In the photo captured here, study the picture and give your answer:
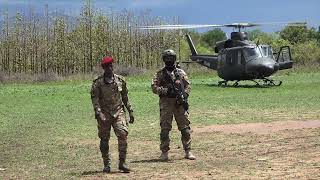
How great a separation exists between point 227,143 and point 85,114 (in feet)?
30.4

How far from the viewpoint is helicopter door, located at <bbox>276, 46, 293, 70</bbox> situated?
117 feet

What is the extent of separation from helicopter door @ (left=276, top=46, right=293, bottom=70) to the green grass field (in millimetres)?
2921

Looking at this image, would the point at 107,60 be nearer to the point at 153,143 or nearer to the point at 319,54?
the point at 153,143

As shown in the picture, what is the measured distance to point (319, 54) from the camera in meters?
67.8

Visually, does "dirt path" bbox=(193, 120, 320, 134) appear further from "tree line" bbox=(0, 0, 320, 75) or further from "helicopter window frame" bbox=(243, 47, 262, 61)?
"tree line" bbox=(0, 0, 320, 75)

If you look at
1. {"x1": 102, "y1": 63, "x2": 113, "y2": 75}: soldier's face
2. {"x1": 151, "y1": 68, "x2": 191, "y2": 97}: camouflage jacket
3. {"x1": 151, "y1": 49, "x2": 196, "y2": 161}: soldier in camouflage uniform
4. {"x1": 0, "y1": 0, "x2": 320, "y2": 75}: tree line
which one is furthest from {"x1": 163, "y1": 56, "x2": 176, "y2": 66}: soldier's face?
{"x1": 0, "y1": 0, "x2": 320, "y2": 75}: tree line

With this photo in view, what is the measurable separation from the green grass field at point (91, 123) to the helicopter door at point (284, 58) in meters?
2.92

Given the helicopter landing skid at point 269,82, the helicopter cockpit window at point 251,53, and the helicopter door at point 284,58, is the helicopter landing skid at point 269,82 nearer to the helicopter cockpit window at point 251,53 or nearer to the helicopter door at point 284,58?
the helicopter door at point 284,58

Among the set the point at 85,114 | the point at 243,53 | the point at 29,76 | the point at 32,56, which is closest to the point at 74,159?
the point at 85,114

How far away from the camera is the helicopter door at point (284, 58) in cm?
3581

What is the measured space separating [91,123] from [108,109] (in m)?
8.68

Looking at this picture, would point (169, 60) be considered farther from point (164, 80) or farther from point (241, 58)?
point (241, 58)

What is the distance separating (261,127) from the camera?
15602mm

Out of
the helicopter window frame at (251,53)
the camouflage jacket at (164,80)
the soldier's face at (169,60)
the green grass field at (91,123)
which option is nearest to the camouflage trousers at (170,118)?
the camouflage jacket at (164,80)
